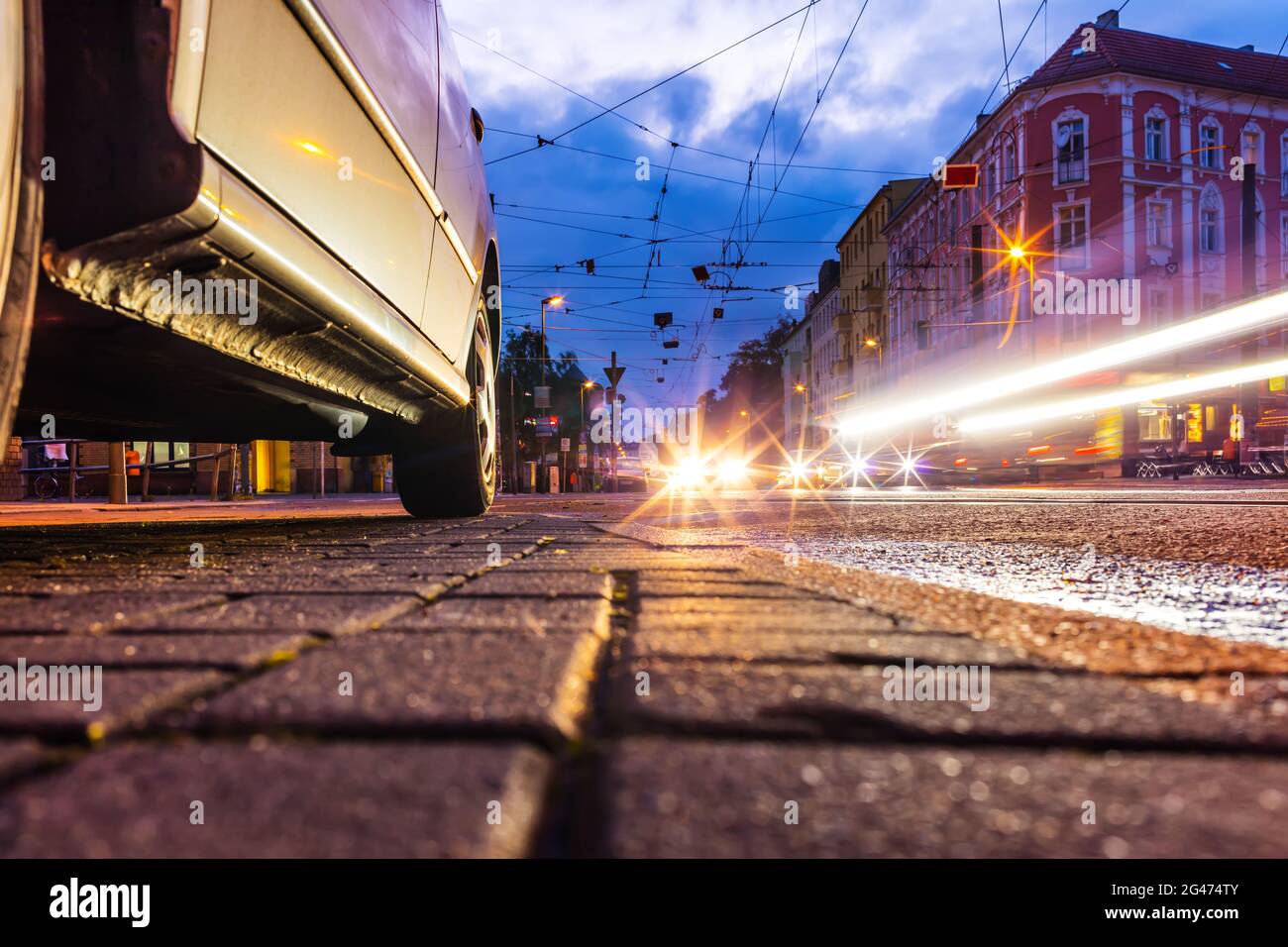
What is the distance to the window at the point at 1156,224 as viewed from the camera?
105 feet

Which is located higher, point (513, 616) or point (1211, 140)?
point (1211, 140)

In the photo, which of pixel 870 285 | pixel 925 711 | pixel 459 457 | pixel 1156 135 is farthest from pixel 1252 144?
pixel 925 711

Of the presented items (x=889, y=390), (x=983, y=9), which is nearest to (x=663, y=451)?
(x=889, y=390)

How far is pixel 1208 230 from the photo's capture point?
33.3 m

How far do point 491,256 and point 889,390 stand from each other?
4440cm

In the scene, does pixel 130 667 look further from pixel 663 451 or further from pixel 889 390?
pixel 663 451

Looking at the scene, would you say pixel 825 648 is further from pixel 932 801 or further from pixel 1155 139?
pixel 1155 139

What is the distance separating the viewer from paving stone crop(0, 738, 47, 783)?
2.69 ft

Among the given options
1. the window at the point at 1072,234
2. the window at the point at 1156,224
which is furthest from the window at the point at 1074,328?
the window at the point at 1156,224

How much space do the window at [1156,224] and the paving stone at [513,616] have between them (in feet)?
122

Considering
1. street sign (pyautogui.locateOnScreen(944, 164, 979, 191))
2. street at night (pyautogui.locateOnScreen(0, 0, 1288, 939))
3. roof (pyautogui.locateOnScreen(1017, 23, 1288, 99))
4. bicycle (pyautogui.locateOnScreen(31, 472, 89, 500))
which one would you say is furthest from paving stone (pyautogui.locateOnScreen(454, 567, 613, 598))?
roof (pyautogui.locateOnScreen(1017, 23, 1288, 99))

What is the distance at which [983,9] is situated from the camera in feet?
51.1

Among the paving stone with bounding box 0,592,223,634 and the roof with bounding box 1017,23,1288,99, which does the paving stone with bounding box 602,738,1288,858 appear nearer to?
the paving stone with bounding box 0,592,223,634

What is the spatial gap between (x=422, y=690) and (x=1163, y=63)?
40514mm
